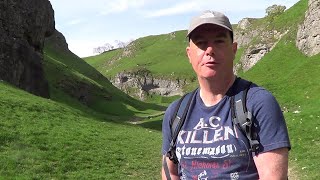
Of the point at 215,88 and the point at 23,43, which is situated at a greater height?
the point at 23,43

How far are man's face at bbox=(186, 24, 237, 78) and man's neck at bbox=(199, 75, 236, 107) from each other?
0.09 metres

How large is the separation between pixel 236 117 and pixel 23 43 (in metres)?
59.9

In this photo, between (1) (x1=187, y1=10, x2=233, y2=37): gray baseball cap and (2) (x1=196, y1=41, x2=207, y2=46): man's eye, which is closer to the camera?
(1) (x1=187, y1=10, x2=233, y2=37): gray baseball cap

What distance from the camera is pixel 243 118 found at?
4.83m

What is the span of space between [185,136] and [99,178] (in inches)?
624

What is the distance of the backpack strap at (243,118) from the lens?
4797 mm

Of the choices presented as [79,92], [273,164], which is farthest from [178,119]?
[79,92]

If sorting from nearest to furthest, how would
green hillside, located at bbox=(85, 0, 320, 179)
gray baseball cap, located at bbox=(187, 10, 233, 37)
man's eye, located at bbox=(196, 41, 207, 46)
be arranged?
gray baseball cap, located at bbox=(187, 10, 233, 37) < man's eye, located at bbox=(196, 41, 207, 46) < green hillside, located at bbox=(85, 0, 320, 179)

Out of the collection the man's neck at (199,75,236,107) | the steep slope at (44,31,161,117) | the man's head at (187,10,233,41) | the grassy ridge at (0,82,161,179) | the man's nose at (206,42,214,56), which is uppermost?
the steep slope at (44,31,161,117)

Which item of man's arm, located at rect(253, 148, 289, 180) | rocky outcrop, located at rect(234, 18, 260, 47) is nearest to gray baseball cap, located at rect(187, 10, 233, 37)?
man's arm, located at rect(253, 148, 289, 180)

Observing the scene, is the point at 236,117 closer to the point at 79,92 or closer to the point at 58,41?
the point at 79,92

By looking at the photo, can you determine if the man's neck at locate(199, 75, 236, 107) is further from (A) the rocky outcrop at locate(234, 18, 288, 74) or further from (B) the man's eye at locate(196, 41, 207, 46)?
(A) the rocky outcrop at locate(234, 18, 288, 74)

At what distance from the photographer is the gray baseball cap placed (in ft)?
16.9

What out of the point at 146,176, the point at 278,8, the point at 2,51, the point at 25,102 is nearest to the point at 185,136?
the point at 146,176
